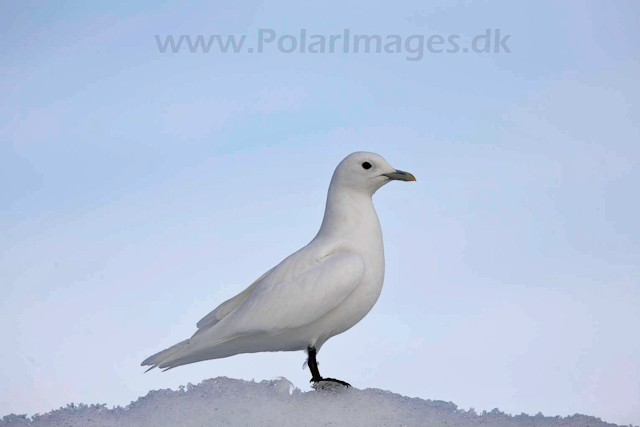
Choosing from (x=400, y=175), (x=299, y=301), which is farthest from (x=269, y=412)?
(x=400, y=175)

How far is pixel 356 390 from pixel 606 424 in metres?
2.38

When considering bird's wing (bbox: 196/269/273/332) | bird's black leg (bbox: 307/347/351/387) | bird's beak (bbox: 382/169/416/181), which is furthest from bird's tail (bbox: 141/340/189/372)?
bird's beak (bbox: 382/169/416/181)

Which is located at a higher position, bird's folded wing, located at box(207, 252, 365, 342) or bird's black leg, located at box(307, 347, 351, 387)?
bird's folded wing, located at box(207, 252, 365, 342)

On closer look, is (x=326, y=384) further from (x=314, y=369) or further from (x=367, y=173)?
(x=367, y=173)

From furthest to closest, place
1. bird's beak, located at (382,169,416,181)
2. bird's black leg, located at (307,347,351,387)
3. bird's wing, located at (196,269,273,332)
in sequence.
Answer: bird's beak, located at (382,169,416,181) → bird's wing, located at (196,269,273,332) → bird's black leg, located at (307,347,351,387)

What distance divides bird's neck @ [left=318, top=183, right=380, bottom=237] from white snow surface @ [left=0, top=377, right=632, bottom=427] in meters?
1.60

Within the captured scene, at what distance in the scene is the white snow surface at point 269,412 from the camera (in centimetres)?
751

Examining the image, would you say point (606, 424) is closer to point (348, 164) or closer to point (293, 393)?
point (293, 393)

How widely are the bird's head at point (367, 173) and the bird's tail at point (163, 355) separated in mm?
2281

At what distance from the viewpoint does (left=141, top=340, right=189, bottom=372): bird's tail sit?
7.95 meters

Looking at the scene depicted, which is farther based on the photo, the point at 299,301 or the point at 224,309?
the point at 224,309

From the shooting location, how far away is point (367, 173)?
838 cm

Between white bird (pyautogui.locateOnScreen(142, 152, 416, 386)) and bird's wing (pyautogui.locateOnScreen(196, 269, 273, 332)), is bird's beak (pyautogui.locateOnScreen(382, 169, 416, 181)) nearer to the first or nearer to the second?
white bird (pyautogui.locateOnScreen(142, 152, 416, 386))

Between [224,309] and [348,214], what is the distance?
1.57m
